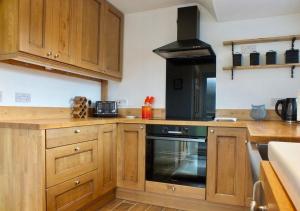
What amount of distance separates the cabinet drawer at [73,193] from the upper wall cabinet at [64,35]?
1.03m

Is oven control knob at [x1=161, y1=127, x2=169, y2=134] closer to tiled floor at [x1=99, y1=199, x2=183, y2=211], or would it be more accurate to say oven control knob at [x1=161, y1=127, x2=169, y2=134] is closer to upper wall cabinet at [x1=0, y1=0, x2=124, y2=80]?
tiled floor at [x1=99, y1=199, x2=183, y2=211]

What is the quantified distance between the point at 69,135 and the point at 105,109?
3.58 feet

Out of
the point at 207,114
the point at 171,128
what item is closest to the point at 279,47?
the point at 207,114

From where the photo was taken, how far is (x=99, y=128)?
234 centimetres

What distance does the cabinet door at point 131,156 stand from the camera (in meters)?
2.54

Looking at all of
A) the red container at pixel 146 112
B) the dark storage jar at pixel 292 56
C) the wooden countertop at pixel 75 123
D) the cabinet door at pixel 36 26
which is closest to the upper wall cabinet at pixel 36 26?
the cabinet door at pixel 36 26

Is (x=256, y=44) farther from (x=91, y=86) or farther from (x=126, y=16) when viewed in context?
(x=91, y=86)

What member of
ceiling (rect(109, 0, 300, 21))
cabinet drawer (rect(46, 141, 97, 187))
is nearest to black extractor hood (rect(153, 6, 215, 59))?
ceiling (rect(109, 0, 300, 21))

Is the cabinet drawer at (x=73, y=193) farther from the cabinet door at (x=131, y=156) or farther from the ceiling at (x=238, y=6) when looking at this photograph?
the ceiling at (x=238, y=6)

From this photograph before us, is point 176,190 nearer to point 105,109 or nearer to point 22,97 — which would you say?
point 105,109

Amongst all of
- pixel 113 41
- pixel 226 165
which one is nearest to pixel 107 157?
pixel 226 165

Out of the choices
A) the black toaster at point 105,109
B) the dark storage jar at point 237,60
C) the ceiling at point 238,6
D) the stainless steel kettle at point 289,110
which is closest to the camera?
the stainless steel kettle at point 289,110

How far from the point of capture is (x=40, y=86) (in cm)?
239

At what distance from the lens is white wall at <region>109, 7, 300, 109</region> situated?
259 cm
